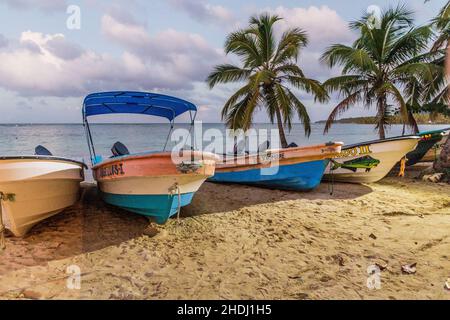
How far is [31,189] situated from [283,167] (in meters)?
5.51

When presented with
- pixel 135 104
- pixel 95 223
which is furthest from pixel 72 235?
pixel 135 104

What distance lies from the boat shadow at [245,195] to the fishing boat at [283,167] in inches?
9.0

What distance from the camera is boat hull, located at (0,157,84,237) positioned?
4.05 meters

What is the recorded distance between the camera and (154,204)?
485cm

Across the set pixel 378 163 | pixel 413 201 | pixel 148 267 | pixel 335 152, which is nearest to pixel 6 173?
pixel 148 267

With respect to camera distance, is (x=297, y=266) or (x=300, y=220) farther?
(x=300, y=220)

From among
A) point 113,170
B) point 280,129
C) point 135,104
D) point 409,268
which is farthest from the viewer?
point 280,129

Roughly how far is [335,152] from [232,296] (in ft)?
15.8

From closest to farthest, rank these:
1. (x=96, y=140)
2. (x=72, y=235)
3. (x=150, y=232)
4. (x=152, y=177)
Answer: (x=152, y=177), (x=72, y=235), (x=150, y=232), (x=96, y=140)

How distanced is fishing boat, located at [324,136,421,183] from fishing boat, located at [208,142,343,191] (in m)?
1.22

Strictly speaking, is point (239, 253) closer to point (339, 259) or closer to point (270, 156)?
point (339, 259)

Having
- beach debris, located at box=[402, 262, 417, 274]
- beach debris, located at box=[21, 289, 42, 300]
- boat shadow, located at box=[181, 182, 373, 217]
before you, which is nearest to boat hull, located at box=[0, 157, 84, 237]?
beach debris, located at box=[21, 289, 42, 300]
